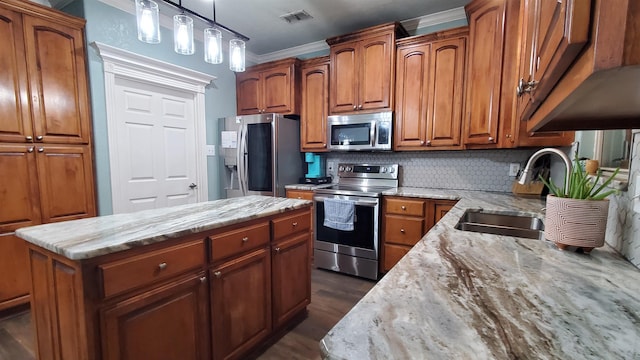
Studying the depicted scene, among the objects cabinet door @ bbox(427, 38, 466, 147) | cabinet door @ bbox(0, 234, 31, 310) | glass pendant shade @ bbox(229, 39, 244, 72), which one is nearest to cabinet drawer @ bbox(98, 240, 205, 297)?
glass pendant shade @ bbox(229, 39, 244, 72)

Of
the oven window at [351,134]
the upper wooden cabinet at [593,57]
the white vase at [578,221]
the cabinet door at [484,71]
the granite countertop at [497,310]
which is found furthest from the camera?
the oven window at [351,134]

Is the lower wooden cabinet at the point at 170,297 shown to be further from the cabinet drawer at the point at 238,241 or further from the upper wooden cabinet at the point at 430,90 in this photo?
the upper wooden cabinet at the point at 430,90

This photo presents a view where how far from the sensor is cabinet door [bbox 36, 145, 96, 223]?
2248 mm

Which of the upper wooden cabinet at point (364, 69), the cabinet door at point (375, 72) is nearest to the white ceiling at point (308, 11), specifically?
the upper wooden cabinet at point (364, 69)

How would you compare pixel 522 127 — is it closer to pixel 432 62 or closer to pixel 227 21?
pixel 432 62

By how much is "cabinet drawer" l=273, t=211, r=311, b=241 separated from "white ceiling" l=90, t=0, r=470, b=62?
2.06 meters

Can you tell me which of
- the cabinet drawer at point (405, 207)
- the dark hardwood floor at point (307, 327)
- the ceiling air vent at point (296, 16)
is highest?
the ceiling air vent at point (296, 16)

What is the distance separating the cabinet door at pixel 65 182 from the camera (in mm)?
2248

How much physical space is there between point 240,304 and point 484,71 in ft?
8.85

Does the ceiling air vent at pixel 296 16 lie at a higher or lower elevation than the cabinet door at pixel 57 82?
higher

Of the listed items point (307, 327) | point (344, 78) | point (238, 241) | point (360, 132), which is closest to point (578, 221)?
point (238, 241)

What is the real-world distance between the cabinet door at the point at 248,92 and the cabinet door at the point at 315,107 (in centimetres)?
66

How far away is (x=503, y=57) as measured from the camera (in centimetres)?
233

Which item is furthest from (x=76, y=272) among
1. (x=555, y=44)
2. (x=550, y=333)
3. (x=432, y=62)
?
(x=432, y=62)
